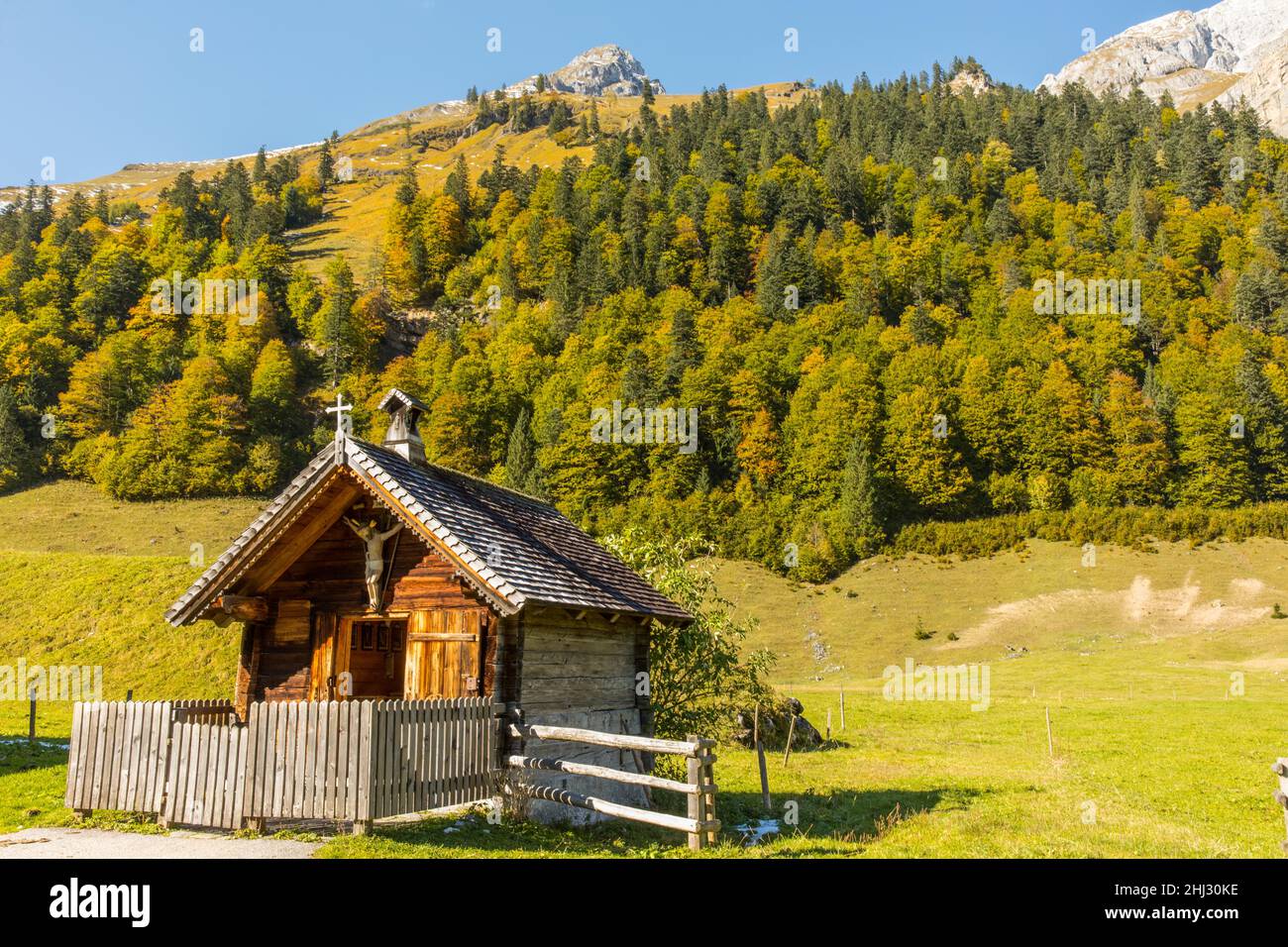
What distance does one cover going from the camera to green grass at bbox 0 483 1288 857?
588 inches

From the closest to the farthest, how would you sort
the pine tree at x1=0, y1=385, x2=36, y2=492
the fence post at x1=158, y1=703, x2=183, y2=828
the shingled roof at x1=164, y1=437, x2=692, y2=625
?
1. the fence post at x1=158, y1=703, x2=183, y2=828
2. the shingled roof at x1=164, y1=437, x2=692, y2=625
3. the pine tree at x1=0, y1=385, x2=36, y2=492

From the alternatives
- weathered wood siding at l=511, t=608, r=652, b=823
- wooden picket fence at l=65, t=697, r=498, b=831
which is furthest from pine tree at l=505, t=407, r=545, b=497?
wooden picket fence at l=65, t=697, r=498, b=831

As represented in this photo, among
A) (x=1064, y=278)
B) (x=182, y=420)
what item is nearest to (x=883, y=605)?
(x=182, y=420)

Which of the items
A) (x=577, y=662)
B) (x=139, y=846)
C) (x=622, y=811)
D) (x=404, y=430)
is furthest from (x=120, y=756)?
(x=622, y=811)

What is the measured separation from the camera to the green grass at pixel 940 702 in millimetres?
14945

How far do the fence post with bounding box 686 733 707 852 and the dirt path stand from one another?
524 centimetres

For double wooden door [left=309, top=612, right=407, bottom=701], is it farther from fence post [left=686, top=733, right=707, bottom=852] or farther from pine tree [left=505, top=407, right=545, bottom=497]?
pine tree [left=505, top=407, right=545, bottom=497]

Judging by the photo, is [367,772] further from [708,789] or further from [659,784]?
[708,789]

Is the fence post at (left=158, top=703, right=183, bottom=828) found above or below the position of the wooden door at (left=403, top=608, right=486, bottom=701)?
below

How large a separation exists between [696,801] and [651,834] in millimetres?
2929

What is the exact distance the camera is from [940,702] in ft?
147

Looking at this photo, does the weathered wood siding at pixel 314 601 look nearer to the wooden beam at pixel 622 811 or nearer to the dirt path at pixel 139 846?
the wooden beam at pixel 622 811

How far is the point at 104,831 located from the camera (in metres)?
13.0
